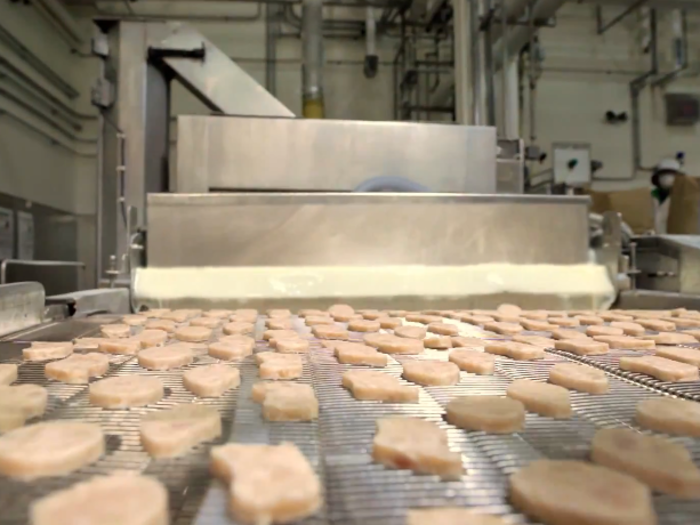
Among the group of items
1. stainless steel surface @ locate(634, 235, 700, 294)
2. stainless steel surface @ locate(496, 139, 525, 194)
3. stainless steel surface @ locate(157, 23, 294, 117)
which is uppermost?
stainless steel surface @ locate(157, 23, 294, 117)

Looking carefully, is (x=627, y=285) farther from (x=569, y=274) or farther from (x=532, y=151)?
(x=532, y=151)

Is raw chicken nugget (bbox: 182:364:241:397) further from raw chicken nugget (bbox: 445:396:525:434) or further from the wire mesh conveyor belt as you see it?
raw chicken nugget (bbox: 445:396:525:434)

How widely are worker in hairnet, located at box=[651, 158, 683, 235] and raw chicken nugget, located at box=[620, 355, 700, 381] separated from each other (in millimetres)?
5189

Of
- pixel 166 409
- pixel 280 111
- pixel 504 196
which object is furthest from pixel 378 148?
pixel 166 409

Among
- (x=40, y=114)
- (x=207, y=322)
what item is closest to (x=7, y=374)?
(x=207, y=322)

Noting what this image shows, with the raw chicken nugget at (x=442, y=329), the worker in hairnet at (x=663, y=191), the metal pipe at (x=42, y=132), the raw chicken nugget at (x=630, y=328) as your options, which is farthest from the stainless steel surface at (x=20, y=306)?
the worker in hairnet at (x=663, y=191)

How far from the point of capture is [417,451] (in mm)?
664

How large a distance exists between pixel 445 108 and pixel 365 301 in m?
4.32

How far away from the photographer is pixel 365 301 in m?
2.40

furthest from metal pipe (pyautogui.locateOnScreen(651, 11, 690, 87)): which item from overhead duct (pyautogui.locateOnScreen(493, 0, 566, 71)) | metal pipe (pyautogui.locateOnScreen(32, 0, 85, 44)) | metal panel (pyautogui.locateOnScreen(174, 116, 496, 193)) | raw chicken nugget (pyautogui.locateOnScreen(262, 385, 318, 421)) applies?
raw chicken nugget (pyautogui.locateOnScreen(262, 385, 318, 421))

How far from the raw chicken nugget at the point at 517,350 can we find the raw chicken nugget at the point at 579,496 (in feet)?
2.27

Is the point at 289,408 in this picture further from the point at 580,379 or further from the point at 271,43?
the point at 271,43

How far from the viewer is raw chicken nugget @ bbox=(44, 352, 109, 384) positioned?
1062 mm

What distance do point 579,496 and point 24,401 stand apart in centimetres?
81
